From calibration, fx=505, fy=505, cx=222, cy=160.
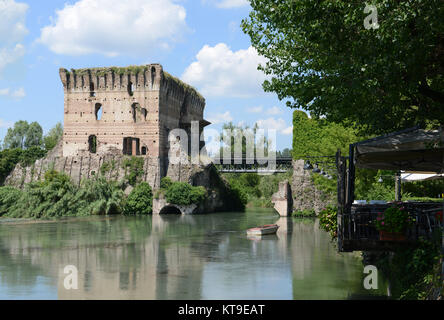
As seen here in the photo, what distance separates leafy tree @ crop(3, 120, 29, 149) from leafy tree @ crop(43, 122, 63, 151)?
3.08 meters

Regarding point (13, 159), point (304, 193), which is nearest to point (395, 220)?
point (304, 193)

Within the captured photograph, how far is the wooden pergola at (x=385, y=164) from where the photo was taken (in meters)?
9.14

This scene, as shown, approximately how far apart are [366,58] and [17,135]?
218 feet

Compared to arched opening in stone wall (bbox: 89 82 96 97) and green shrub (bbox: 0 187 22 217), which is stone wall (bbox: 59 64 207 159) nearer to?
arched opening in stone wall (bbox: 89 82 96 97)

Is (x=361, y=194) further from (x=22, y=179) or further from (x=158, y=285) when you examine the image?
(x=22, y=179)

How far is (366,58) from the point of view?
10.6 meters

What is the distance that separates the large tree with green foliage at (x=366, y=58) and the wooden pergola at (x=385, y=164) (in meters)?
1.38

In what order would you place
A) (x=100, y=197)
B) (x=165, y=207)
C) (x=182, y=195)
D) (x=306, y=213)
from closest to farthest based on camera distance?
(x=306, y=213) < (x=100, y=197) < (x=182, y=195) < (x=165, y=207)

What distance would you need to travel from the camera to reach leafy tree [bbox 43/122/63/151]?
6652cm

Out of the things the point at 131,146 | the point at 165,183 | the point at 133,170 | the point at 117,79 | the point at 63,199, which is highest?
the point at 117,79

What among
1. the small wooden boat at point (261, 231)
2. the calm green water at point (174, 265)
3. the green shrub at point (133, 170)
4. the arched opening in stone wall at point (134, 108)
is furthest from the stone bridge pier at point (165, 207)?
the small wooden boat at point (261, 231)

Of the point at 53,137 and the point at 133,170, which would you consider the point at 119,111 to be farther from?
the point at 53,137

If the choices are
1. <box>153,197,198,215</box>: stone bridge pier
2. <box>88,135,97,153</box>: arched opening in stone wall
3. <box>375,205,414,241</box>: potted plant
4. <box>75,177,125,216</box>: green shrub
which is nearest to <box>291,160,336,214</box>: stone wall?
<box>153,197,198,215</box>: stone bridge pier
